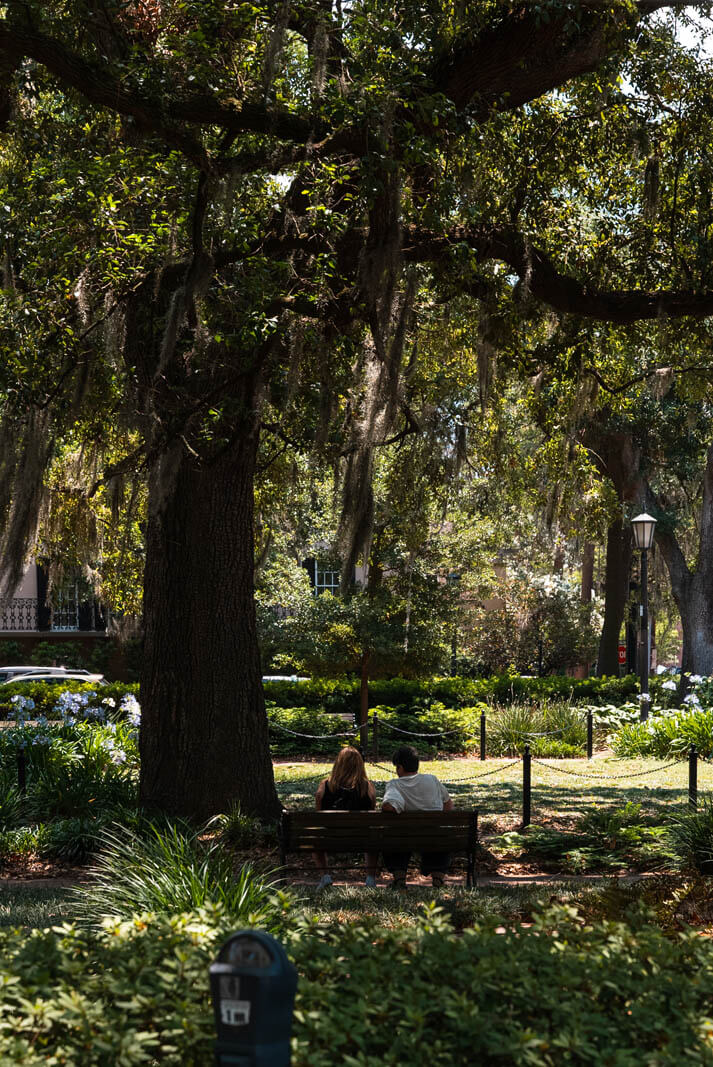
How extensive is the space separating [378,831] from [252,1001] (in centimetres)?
493

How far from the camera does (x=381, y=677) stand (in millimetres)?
26031

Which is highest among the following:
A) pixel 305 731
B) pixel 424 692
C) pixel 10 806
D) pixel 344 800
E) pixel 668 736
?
pixel 344 800

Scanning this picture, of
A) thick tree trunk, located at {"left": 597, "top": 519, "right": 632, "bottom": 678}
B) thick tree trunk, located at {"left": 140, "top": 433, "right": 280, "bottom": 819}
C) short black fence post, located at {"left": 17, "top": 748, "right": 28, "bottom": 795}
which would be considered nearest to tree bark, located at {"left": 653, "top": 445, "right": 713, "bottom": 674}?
thick tree trunk, located at {"left": 597, "top": 519, "right": 632, "bottom": 678}

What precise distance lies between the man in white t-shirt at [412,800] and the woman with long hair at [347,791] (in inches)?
8.2

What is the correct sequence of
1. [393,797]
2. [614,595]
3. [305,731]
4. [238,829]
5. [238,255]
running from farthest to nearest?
[614,595] < [305,731] < [238,255] < [238,829] < [393,797]

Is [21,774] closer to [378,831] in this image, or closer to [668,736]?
[378,831]

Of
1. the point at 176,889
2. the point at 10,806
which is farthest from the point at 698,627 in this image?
the point at 176,889

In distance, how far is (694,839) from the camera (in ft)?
28.3

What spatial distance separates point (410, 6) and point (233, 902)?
24.9 ft

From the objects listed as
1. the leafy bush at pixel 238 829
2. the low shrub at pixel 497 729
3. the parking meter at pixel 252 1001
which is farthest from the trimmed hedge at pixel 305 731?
the parking meter at pixel 252 1001

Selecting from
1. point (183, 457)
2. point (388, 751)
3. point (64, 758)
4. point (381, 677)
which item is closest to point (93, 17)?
point (183, 457)

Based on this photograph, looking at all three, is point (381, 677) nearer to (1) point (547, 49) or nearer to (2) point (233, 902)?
(1) point (547, 49)

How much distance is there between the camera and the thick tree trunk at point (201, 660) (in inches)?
398

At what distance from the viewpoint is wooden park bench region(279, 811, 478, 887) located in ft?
26.5
